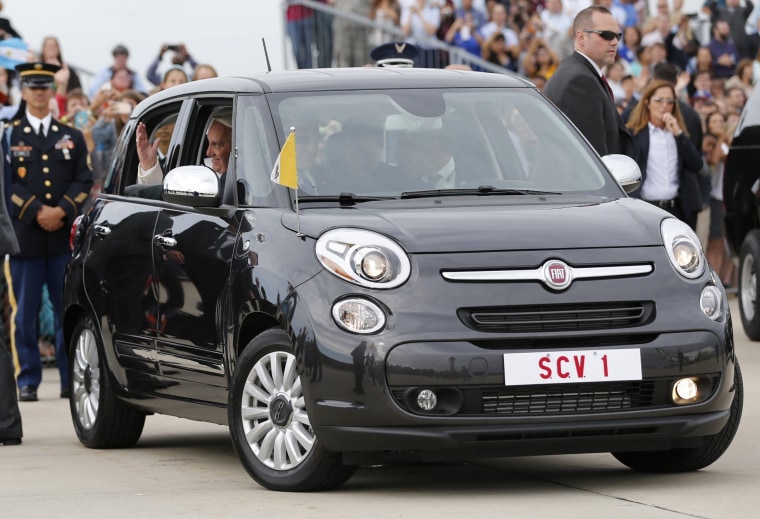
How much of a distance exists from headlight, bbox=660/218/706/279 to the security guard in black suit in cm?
606

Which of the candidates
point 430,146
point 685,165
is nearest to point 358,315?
point 430,146

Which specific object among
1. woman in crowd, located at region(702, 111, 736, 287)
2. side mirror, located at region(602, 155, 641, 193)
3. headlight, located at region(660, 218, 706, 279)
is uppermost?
side mirror, located at region(602, 155, 641, 193)

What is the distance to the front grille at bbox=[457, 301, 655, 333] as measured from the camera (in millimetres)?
6859

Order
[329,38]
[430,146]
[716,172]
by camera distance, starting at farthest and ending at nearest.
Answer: [329,38] < [716,172] < [430,146]

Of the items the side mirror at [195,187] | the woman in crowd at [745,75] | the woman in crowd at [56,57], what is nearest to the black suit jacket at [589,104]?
the side mirror at [195,187]

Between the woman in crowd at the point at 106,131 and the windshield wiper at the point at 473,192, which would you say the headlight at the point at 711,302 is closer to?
the windshield wiper at the point at 473,192

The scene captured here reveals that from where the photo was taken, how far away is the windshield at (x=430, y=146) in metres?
7.79

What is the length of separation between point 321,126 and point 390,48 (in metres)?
7.28

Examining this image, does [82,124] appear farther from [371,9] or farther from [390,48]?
[371,9]

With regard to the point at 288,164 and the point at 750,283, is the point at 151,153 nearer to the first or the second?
the point at 288,164

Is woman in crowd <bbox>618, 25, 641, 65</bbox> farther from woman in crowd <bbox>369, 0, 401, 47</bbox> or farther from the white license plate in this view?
the white license plate

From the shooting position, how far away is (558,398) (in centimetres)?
691

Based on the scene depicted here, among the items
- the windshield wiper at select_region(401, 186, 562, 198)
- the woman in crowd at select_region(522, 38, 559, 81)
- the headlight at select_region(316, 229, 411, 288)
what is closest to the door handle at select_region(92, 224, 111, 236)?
A: the windshield wiper at select_region(401, 186, 562, 198)

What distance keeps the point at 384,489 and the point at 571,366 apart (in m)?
1.01
